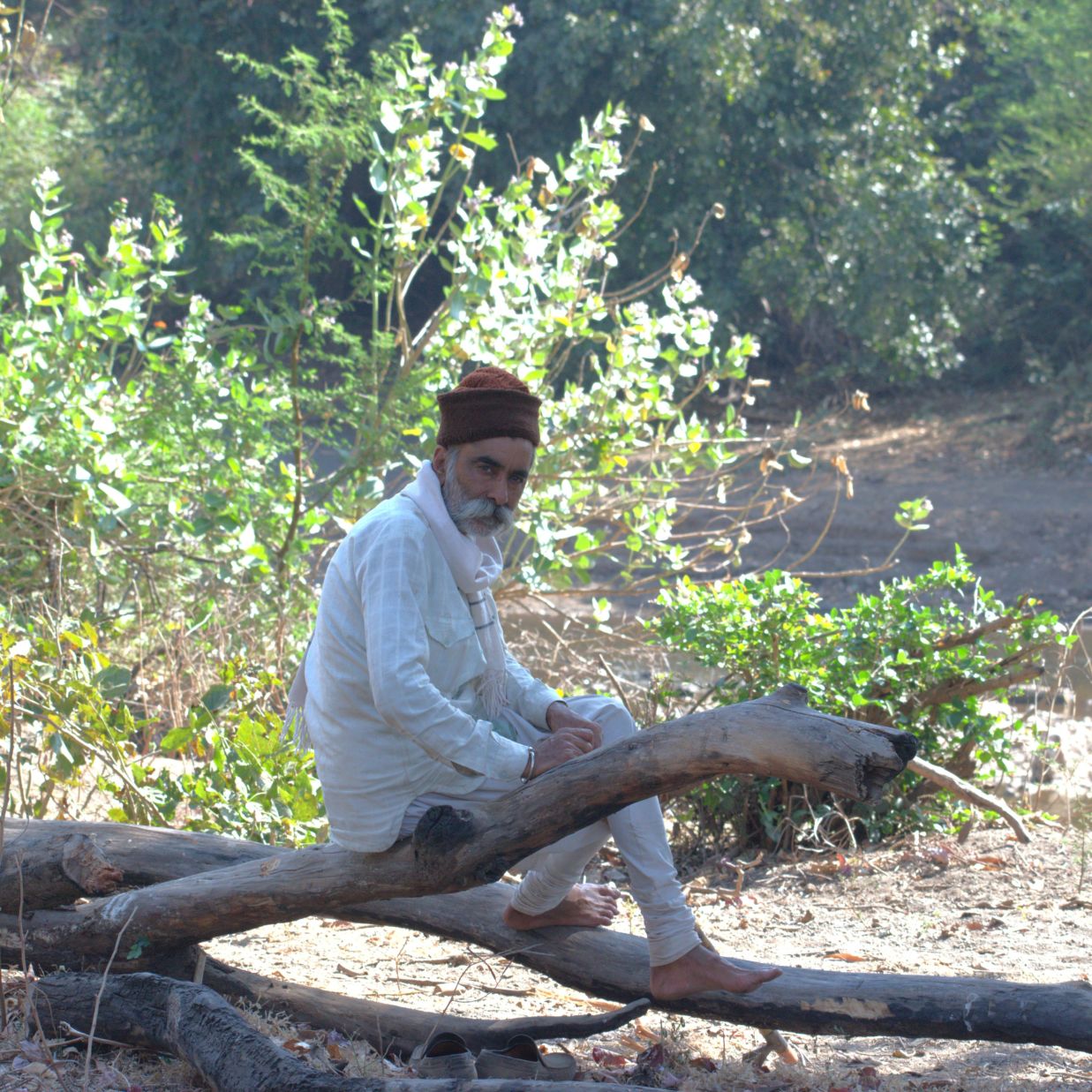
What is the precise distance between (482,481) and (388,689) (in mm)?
537

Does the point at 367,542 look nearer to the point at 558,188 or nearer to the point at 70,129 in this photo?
the point at 558,188

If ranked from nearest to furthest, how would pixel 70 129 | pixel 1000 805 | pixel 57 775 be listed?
pixel 57 775 < pixel 1000 805 < pixel 70 129

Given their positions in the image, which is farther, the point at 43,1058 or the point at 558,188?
the point at 558,188

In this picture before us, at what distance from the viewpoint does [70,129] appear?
65.8 ft

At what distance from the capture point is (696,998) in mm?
2896

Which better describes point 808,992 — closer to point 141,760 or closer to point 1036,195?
point 141,760

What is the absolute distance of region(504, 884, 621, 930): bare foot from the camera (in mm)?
3113

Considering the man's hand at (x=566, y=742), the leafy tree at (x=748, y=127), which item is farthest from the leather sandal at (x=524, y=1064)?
the leafy tree at (x=748, y=127)

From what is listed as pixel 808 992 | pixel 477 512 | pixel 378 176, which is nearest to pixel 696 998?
pixel 808 992

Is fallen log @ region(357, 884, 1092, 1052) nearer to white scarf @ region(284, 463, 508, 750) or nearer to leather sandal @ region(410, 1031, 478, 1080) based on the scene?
leather sandal @ region(410, 1031, 478, 1080)

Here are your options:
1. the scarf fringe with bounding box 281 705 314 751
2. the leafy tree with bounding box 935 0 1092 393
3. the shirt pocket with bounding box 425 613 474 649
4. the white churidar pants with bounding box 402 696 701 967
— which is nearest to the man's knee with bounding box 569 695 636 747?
the white churidar pants with bounding box 402 696 701 967

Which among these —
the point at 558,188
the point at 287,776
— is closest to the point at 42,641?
the point at 287,776

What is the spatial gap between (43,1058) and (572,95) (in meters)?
13.4

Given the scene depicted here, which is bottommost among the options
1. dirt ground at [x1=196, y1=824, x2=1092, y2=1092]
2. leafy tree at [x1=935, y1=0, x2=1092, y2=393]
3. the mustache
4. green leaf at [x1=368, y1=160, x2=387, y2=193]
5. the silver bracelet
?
dirt ground at [x1=196, y1=824, x2=1092, y2=1092]
